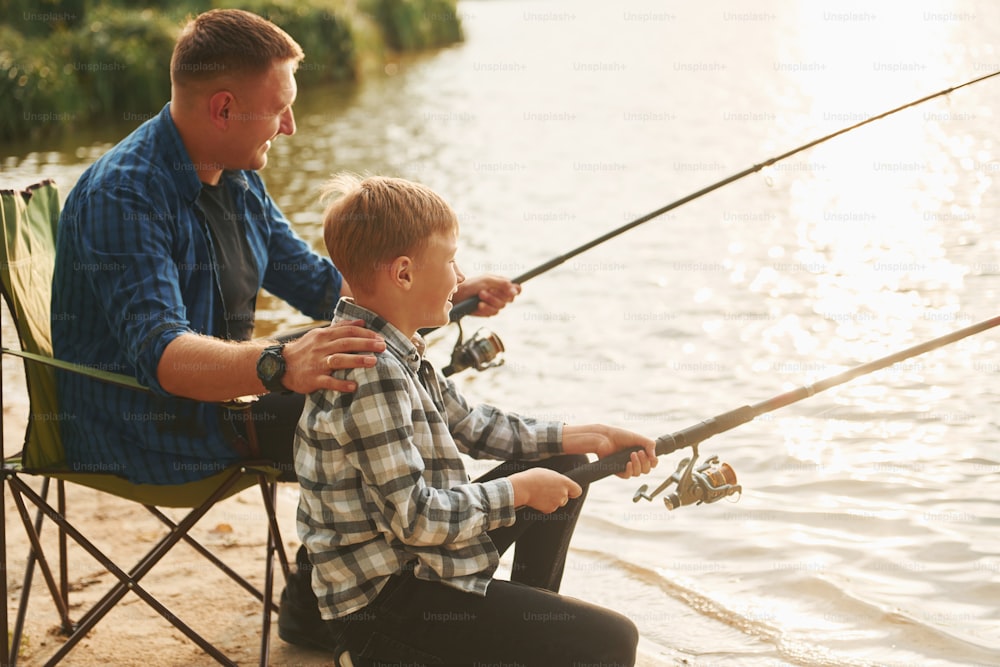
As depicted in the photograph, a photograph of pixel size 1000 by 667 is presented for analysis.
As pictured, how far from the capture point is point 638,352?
5.12 metres

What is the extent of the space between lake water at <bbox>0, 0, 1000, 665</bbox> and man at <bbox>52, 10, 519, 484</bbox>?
3.88ft

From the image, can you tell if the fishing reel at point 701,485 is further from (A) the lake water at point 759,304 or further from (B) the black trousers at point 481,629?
(A) the lake water at point 759,304

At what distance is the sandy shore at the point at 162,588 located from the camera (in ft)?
8.75

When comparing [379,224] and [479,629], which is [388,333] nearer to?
[379,224]

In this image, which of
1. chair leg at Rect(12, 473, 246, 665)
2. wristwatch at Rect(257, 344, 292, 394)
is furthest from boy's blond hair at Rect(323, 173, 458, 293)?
chair leg at Rect(12, 473, 246, 665)

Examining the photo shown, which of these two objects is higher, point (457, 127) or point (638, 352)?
point (457, 127)

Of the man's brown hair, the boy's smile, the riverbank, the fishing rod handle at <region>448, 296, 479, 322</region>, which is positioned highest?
the riverbank

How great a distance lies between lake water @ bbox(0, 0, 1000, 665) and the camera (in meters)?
3.09

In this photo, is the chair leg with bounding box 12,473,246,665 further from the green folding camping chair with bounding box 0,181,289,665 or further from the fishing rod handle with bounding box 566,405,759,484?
the fishing rod handle with bounding box 566,405,759,484

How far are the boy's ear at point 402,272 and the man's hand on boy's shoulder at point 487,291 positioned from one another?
0.75 metres

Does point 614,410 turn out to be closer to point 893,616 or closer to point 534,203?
point 893,616

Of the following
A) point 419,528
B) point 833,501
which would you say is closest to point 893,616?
point 833,501

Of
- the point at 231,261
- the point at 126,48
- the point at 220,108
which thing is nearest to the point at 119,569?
the point at 231,261

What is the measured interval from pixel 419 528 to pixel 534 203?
6.58m
